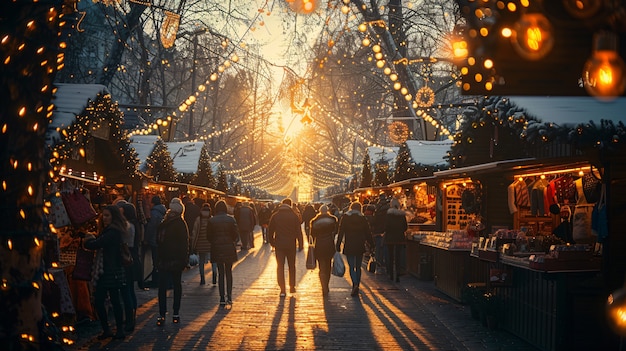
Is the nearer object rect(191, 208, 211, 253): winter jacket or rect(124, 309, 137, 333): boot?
rect(124, 309, 137, 333): boot

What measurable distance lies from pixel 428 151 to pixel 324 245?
31.5 ft

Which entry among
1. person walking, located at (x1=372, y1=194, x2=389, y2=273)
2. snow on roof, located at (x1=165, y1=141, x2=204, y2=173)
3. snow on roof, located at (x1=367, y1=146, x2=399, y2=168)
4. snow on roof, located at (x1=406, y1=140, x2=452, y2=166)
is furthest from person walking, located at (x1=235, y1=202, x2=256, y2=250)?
snow on roof, located at (x1=367, y1=146, x2=399, y2=168)

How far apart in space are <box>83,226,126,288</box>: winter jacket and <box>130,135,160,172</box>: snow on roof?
29.8ft

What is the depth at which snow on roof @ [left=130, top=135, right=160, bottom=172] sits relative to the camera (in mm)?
19641

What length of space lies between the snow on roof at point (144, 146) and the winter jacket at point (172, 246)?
25.3ft

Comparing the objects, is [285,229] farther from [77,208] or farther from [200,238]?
[77,208]

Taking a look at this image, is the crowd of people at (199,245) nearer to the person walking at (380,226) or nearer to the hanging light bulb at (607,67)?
the person walking at (380,226)

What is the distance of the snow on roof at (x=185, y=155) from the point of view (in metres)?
26.5

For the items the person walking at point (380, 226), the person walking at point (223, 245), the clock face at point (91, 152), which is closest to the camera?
the person walking at point (223, 245)

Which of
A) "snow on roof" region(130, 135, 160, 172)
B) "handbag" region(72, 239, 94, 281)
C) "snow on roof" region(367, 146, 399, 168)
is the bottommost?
"handbag" region(72, 239, 94, 281)

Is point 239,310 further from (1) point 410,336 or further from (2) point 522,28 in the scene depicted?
(2) point 522,28

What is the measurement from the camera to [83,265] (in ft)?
35.1

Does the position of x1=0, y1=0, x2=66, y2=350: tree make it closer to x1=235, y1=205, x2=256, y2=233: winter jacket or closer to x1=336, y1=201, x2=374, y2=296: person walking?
x1=336, y1=201, x2=374, y2=296: person walking

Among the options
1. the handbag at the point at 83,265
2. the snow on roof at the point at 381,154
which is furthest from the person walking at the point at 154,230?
the snow on roof at the point at 381,154
